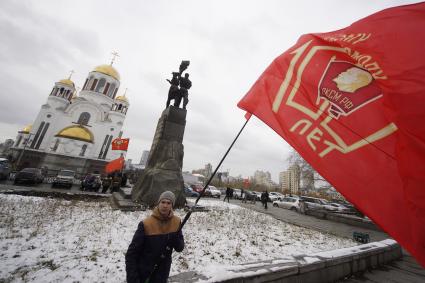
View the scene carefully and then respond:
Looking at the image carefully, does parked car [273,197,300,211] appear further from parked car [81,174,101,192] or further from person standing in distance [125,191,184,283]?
person standing in distance [125,191,184,283]

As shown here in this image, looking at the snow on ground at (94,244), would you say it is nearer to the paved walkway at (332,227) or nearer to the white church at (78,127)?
the paved walkway at (332,227)

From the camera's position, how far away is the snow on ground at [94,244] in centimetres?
374

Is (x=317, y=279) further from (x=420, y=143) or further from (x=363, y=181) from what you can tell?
(x=420, y=143)

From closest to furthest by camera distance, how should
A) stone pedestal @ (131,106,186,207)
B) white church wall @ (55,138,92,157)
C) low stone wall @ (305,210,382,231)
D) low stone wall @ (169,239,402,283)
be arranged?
low stone wall @ (169,239,402,283)
stone pedestal @ (131,106,186,207)
low stone wall @ (305,210,382,231)
white church wall @ (55,138,92,157)

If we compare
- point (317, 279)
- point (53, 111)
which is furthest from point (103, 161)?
point (317, 279)

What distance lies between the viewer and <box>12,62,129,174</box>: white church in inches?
1535

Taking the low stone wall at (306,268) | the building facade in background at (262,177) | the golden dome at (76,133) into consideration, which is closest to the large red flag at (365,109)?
the low stone wall at (306,268)

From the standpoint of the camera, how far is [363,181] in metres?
2.05

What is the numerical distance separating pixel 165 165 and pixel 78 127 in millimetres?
41486

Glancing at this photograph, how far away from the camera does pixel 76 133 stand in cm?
4088

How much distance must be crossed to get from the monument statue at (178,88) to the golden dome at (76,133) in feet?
121

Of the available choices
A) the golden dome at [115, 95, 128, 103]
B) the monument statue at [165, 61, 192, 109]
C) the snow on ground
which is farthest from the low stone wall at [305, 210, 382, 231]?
the golden dome at [115, 95, 128, 103]

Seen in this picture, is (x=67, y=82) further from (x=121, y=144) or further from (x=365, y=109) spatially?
(x=365, y=109)

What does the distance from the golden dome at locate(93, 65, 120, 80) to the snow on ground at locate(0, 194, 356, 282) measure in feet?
158
